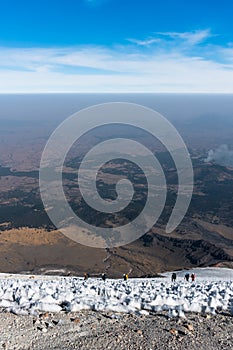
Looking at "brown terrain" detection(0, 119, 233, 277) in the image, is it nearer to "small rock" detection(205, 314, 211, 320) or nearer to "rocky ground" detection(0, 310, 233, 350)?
"small rock" detection(205, 314, 211, 320)

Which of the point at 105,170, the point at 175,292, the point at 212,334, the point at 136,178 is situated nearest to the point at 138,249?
the point at 175,292

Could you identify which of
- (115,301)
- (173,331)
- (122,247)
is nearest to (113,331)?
(173,331)

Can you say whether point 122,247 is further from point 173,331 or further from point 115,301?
point 173,331

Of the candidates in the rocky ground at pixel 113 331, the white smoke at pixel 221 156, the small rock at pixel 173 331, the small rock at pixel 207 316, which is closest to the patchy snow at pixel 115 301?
the small rock at pixel 207 316

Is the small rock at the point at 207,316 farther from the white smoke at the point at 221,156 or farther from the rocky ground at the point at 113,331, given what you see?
the white smoke at the point at 221,156

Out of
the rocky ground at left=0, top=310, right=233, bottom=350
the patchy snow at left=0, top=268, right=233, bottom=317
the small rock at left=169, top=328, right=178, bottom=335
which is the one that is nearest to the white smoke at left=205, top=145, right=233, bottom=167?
the patchy snow at left=0, top=268, right=233, bottom=317
